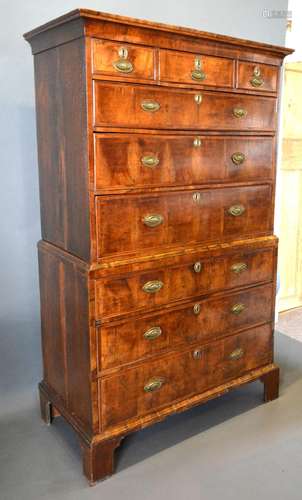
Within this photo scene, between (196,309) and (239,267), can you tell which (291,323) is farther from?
(196,309)

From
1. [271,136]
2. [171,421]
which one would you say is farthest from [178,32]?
[171,421]

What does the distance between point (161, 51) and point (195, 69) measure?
170 millimetres

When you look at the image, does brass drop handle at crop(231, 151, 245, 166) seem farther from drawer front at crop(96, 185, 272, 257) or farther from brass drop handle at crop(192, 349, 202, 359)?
brass drop handle at crop(192, 349, 202, 359)

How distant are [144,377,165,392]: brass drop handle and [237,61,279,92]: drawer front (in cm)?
125

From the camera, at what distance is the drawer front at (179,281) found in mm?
1755

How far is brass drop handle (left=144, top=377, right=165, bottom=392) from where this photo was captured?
1.93 metres

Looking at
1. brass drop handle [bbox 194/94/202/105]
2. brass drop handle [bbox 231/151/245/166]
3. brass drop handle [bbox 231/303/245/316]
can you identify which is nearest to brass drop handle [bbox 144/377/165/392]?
brass drop handle [bbox 231/303/245/316]

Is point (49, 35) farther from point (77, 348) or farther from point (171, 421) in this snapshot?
point (171, 421)

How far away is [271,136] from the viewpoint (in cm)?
214

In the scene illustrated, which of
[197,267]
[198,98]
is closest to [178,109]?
[198,98]

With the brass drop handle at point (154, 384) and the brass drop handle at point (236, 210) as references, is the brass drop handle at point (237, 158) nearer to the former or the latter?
the brass drop handle at point (236, 210)

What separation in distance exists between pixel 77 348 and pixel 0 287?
0.62 m

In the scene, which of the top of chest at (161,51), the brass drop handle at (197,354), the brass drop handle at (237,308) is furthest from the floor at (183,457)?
the top of chest at (161,51)

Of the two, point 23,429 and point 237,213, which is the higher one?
point 237,213
